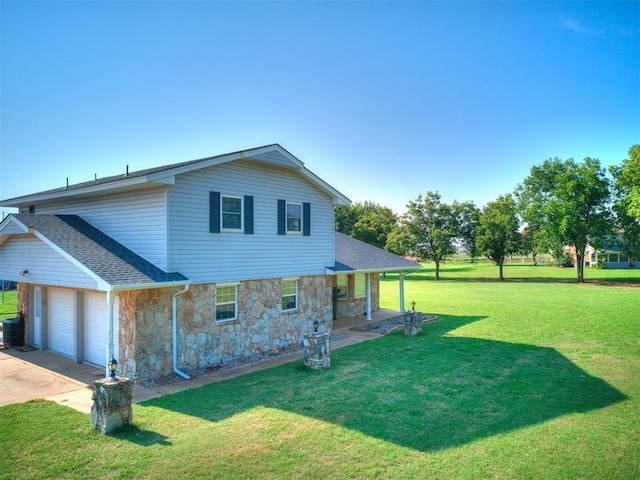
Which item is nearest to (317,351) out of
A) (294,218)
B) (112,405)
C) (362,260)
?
(294,218)

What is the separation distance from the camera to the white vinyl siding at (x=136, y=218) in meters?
10.2

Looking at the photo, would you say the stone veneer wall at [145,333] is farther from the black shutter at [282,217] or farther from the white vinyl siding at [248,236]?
the black shutter at [282,217]

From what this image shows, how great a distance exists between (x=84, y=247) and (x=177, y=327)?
3194mm

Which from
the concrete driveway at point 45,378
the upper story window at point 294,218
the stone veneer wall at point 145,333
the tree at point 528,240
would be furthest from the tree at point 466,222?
the concrete driveway at point 45,378

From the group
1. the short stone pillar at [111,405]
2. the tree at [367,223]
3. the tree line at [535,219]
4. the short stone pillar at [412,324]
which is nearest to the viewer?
the short stone pillar at [111,405]

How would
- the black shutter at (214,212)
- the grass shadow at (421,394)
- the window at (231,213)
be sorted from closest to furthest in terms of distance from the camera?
the grass shadow at (421,394) < the black shutter at (214,212) < the window at (231,213)

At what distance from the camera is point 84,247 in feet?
32.9

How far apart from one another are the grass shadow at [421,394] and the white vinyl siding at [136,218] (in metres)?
3.93

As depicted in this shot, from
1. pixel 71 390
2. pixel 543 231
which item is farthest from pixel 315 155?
pixel 543 231

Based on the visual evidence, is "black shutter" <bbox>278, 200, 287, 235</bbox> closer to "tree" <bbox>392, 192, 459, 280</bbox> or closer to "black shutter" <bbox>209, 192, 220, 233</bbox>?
"black shutter" <bbox>209, 192, 220, 233</bbox>

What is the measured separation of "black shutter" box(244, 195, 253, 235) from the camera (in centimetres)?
1200

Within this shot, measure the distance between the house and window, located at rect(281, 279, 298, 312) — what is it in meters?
0.04

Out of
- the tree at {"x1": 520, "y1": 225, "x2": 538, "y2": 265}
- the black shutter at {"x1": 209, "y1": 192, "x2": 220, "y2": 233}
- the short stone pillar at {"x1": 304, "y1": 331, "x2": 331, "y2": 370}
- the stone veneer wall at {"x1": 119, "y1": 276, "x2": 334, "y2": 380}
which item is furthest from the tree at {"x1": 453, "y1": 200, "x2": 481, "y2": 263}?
the black shutter at {"x1": 209, "y1": 192, "x2": 220, "y2": 233}

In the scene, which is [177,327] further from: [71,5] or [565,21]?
[565,21]
